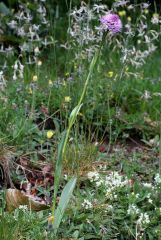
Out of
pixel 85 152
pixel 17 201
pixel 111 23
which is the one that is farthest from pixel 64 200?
pixel 85 152

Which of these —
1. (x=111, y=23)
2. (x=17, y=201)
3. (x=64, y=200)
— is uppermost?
(x=111, y=23)

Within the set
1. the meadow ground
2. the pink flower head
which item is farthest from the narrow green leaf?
the pink flower head

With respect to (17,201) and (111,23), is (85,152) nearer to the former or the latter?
(17,201)

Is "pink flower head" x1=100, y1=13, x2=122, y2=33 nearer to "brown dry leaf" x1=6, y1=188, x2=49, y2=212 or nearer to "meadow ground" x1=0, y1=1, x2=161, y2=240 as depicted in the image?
"meadow ground" x1=0, y1=1, x2=161, y2=240

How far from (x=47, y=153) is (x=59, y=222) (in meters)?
1.00

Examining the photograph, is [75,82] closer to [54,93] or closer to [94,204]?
[54,93]

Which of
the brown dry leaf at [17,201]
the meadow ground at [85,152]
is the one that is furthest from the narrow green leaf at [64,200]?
the brown dry leaf at [17,201]

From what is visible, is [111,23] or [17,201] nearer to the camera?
[111,23]

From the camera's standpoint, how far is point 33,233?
2342mm

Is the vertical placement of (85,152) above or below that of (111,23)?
below

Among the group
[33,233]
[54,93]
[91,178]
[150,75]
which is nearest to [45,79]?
[54,93]

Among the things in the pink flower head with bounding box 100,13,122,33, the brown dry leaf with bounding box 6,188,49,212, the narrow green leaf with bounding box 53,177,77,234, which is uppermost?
the pink flower head with bounding box 100,13,122,33

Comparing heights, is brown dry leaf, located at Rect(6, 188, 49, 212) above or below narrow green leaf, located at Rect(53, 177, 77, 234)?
below

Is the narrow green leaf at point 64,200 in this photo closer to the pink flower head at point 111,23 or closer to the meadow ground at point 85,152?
the meadow ground at point 85,152
